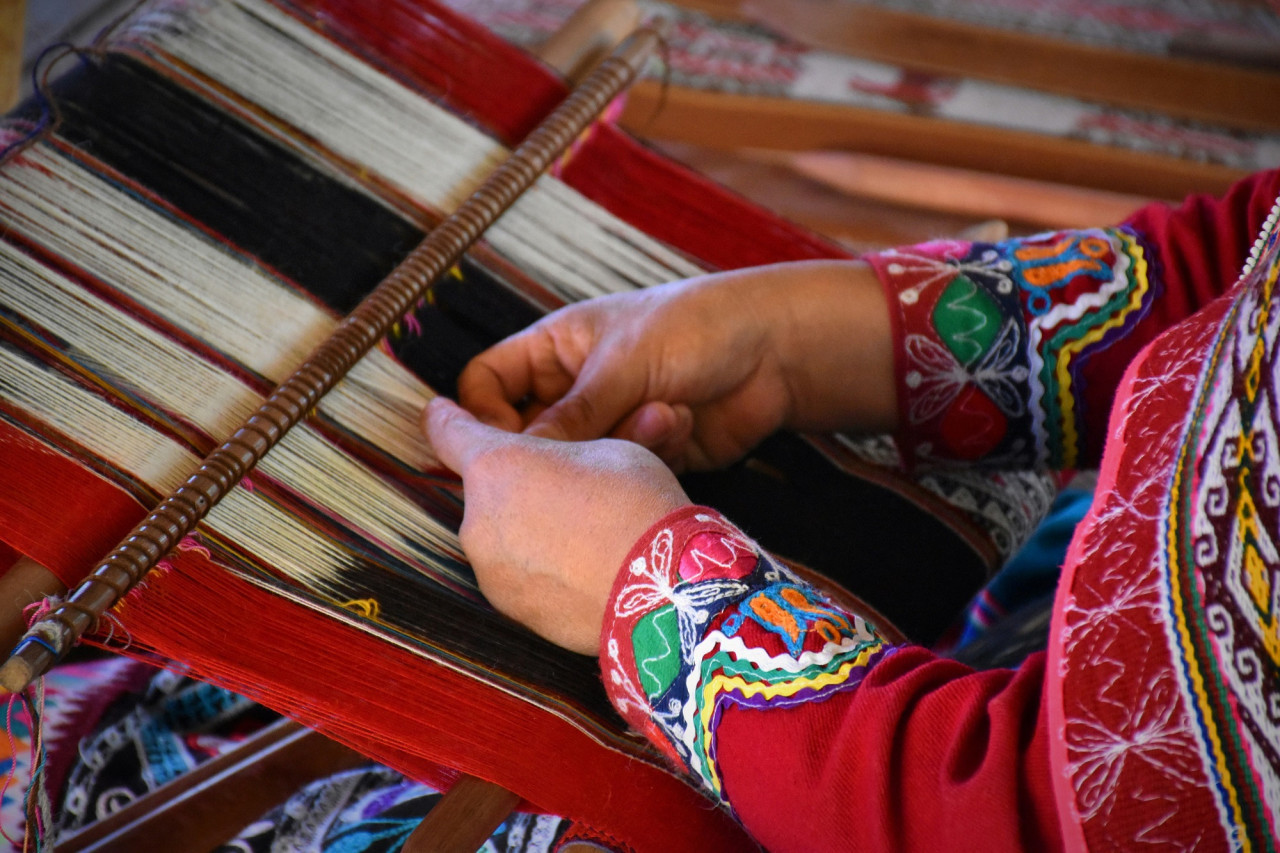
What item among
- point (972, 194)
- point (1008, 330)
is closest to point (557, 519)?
point (1008, 330)

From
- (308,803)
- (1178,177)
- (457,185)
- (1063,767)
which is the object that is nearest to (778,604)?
(1063,767)

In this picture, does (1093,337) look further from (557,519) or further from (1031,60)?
(1031,60)

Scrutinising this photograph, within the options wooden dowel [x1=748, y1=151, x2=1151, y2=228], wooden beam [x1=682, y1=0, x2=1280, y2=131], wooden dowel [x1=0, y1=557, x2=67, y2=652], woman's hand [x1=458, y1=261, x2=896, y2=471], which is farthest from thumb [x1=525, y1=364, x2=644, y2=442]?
wooden beam [x1=682, y1=0, x2=1280, y2=131]

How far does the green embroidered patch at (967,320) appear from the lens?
3.36 feet

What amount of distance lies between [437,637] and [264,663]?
0.12 m

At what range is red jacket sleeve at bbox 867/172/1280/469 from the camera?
3.29ft

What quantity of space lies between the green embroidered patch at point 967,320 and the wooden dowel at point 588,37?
0.54m

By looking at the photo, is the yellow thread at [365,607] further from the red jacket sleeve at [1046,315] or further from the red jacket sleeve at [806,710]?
the red jacket sleeve at [1046,315]

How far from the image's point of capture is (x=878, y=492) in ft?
3.63

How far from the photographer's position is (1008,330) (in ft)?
3.34

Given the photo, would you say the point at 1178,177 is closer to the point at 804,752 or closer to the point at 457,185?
the point at 457,185

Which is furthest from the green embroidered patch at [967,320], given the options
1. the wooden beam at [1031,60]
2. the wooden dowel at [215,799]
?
the wooden beam at [1031,60]

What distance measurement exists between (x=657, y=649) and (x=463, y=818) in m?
0.19

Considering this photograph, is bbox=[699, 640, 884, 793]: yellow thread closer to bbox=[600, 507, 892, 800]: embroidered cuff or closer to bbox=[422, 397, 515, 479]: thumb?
bbox=[600, 507, 892, 800]: embroidered cuff
